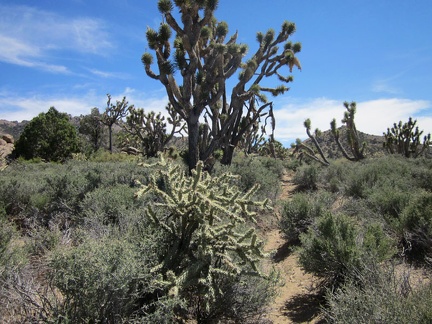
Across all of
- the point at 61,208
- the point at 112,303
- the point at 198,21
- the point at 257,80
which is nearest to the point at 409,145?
the point at 257,80

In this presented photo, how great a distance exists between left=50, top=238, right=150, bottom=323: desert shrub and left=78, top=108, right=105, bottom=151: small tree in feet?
102

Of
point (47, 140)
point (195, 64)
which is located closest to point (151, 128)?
point (47, 140)

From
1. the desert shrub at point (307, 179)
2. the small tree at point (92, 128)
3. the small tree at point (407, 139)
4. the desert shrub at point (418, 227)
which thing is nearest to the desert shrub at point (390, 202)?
the desert shrub at point (418, 227)

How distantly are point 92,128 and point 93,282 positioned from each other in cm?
3260

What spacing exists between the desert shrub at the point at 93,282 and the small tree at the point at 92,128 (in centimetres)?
3118

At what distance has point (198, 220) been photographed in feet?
11.5

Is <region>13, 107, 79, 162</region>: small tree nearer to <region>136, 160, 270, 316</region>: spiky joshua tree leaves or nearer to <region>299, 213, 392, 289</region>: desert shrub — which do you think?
<region>136, 160, 270, 316</region>: spiky joshua tree leaves

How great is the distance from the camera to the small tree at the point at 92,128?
1276 inches

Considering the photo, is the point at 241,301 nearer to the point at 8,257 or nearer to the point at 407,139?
the point at 8,257

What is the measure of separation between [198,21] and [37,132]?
757 inches

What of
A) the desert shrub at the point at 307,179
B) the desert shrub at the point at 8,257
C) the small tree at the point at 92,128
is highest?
the small tree at the point at 92,128

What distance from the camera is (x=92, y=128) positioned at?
32688 mm

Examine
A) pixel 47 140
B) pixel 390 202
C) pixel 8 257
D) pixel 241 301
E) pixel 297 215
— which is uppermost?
pixel 47 140

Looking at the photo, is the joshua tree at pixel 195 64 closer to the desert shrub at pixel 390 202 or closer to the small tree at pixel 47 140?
the desert shrub at pixel 390 202
